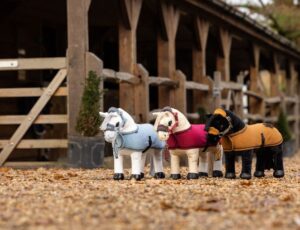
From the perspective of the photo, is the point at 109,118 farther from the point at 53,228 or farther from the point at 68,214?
the point at 53,228

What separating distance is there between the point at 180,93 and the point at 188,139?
5.26 m

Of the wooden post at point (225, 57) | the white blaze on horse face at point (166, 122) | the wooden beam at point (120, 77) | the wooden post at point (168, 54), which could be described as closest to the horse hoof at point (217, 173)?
the white blaze on horse face at point (166, 122)

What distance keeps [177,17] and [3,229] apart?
9.46 meters

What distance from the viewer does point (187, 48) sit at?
70.4 feet

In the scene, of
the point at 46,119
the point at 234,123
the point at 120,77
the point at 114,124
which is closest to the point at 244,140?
the point at 234,123

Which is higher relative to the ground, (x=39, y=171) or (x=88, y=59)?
(x=88, y=59)

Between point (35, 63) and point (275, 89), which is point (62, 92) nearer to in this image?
point (35, 63)

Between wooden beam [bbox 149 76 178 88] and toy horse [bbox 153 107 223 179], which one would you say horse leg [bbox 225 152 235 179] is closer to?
toy horse [bbox 153 107 223 179]

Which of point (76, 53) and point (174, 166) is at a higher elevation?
point (76, 53)

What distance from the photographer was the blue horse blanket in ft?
26.0

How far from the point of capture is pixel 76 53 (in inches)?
390

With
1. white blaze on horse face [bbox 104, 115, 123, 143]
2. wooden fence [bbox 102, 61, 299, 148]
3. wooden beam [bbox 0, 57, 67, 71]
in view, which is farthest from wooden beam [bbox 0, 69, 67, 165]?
white blaze on horse face [bbox 104, 115, 123, 143]

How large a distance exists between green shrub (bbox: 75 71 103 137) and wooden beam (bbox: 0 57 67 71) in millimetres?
583

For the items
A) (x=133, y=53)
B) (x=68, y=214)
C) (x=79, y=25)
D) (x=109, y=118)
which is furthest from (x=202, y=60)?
(x=68, y=214)
